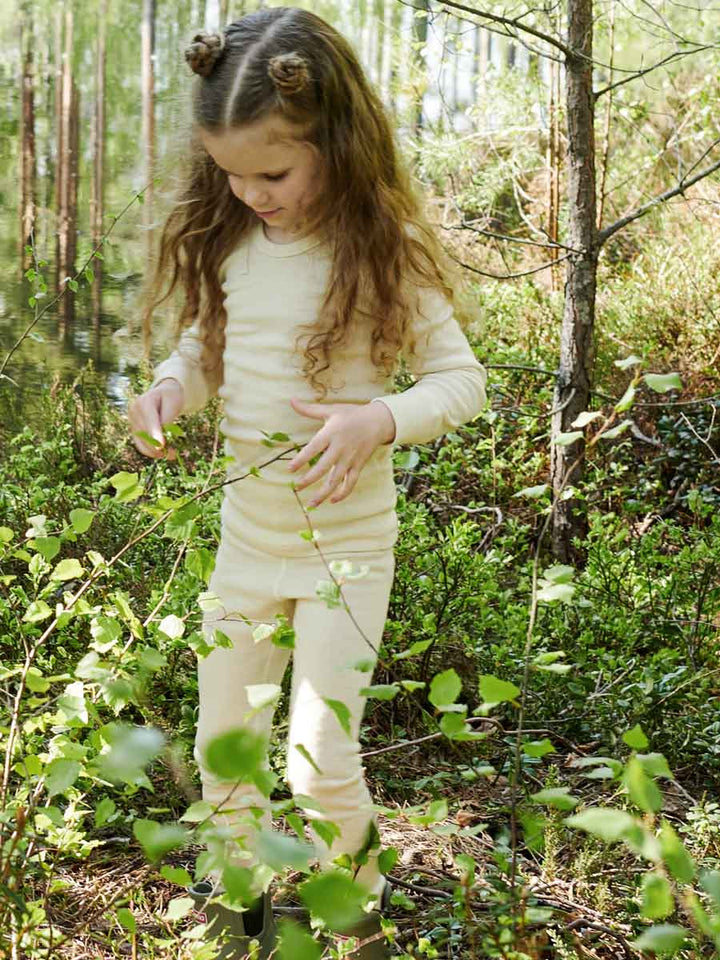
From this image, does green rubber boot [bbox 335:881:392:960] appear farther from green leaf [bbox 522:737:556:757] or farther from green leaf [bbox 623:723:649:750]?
green leaf [bbox 623:723:649:750]

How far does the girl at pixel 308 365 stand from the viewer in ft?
5.58

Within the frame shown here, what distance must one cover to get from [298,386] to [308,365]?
5 cm

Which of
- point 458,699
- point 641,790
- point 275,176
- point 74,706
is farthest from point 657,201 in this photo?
point 641,790

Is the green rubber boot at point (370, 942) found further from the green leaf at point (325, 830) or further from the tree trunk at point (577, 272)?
the tree trunk at point (577, 272)

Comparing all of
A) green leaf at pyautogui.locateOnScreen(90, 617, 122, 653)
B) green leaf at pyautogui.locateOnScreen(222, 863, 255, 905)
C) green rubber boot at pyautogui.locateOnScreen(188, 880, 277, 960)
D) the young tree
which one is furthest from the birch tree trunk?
green leaf at pyautogui.locateOnScreen(222, 863, 255, 905)

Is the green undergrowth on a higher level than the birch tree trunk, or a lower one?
lower

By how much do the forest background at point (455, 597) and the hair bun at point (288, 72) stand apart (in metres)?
0.27

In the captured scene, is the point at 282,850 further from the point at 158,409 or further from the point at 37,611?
the point at 158,409

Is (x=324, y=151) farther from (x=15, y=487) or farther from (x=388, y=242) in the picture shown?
(x=15, y=487)

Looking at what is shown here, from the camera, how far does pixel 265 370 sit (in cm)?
185

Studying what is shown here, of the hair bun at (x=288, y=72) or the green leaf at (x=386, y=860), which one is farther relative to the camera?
the hair bun at (x=288, y=72)

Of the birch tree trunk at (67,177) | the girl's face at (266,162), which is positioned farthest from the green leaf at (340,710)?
the birch tree trunk at (67,177)

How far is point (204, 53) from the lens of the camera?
5.78 feet

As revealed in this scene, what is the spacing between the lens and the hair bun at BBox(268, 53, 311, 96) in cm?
168
